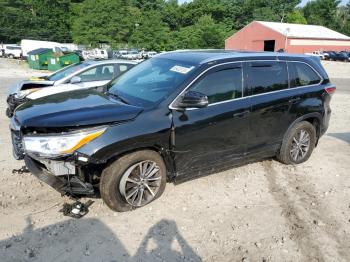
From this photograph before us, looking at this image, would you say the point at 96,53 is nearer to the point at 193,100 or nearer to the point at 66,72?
the point at 66,72

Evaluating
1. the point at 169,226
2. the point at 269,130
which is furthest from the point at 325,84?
the point at 169,226

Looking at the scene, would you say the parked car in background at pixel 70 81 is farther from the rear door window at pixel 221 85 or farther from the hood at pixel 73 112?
the rear door window at pixel 221 85

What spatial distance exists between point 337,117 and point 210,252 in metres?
7.31

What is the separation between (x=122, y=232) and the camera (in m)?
3.60

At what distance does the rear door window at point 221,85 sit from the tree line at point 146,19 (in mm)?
28612

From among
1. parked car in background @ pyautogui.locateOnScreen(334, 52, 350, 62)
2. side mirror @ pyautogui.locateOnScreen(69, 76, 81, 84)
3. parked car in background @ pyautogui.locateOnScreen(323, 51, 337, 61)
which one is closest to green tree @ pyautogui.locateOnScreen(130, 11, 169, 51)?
parked car in background @ pyautogui.locateOnScreen(323, 51, 337, 61)

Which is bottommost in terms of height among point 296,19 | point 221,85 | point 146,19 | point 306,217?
point 306,217

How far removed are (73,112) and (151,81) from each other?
1.15 meters

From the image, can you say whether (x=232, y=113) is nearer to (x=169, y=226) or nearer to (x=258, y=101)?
(x=258, y=101)

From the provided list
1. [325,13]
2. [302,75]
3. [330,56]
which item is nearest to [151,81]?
[302,75]

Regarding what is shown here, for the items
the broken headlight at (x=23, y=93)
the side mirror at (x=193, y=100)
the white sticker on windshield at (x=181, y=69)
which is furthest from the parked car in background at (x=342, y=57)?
the side mirror at (x=193, y=100)

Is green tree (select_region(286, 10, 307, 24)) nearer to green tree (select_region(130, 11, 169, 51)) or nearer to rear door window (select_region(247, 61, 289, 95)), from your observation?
green tree (select_region(130, 11, 169, 51))

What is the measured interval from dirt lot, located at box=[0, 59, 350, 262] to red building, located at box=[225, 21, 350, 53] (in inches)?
1846

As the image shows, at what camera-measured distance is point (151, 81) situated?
4406 mm
